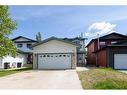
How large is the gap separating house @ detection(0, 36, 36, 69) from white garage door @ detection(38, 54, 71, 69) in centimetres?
414

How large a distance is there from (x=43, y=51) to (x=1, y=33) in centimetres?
911

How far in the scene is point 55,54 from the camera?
30656mm

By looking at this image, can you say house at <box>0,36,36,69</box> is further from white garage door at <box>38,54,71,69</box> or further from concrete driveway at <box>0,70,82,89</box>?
concrete driveway at <box>0,70,82,89</box>

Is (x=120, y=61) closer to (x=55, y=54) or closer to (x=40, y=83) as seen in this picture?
(x=55, y=54)

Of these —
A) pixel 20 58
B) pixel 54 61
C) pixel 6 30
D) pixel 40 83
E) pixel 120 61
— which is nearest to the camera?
pixel 40 83

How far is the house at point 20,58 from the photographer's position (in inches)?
1310

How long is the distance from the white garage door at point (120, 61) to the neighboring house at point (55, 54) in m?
4.35

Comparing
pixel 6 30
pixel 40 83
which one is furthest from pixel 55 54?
pixel 40 83

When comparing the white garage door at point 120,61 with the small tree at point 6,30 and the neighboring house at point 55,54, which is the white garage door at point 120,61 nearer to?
the neighboring house at point 55,54

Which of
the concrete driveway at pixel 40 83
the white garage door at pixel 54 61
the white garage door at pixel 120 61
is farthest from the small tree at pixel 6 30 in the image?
the white garage door at pixel 120 61

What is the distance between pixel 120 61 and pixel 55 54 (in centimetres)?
703
